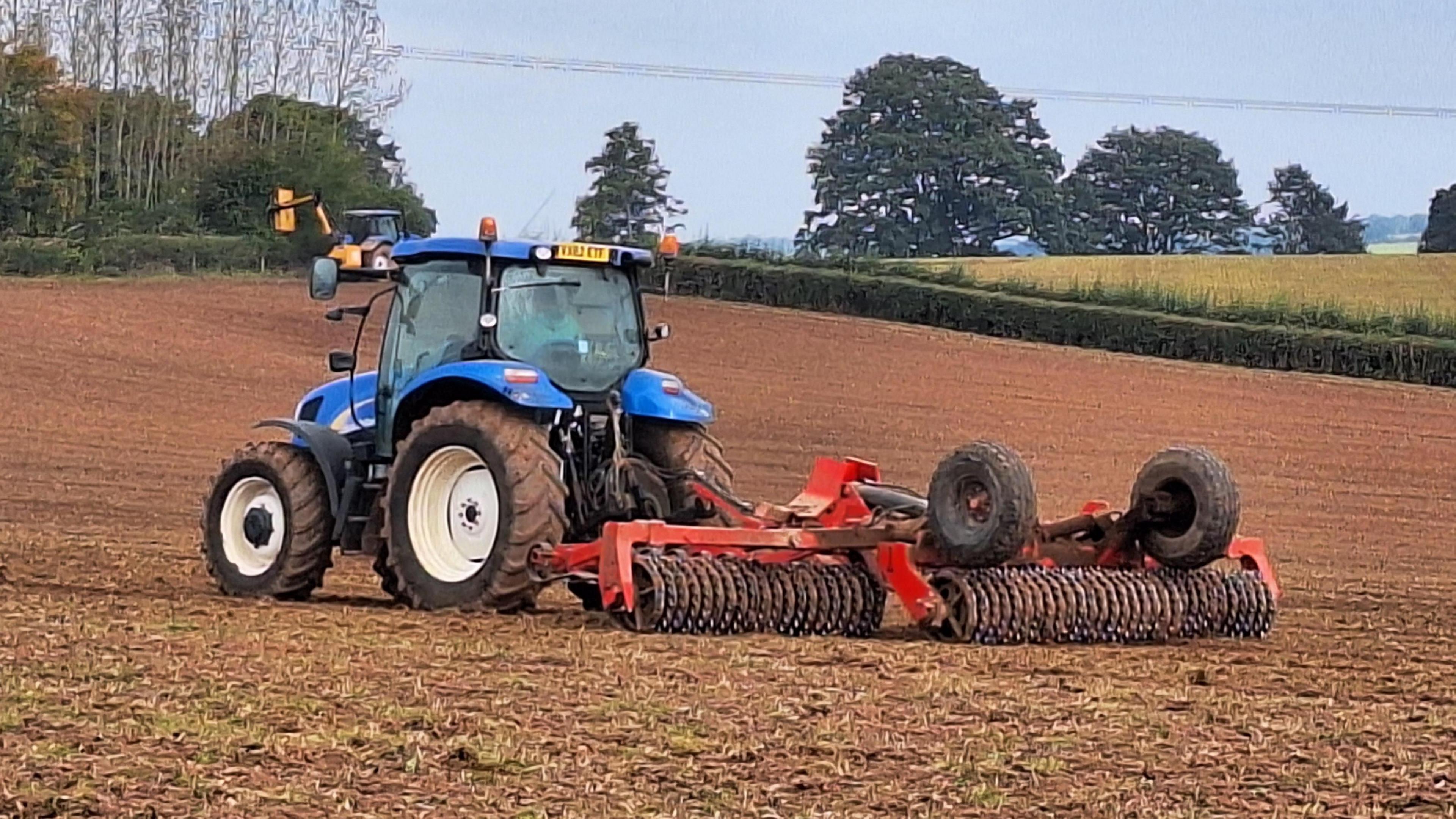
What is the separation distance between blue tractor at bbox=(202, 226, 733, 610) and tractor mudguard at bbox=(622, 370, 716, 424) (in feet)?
0.04

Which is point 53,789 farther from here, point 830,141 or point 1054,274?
point 830,141

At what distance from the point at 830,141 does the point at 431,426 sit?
51.7 meters

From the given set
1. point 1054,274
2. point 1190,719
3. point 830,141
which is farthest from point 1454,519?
point 830,141

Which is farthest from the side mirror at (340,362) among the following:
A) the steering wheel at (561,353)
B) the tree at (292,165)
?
the tree at (292,165)

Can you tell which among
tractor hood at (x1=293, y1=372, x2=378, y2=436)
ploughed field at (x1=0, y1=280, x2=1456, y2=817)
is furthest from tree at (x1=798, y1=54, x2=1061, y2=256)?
tractor hood at (x1=293, y1=372, x2=378, y2=436)

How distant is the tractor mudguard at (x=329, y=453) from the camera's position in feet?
37.2

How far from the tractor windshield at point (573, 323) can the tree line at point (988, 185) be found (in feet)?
144

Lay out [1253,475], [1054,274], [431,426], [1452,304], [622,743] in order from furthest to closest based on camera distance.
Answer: [1054,274] → [1452,304] → [1253,475] → [431,426] → [622,743]

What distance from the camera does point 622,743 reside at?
6539 mm

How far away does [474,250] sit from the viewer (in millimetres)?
10828

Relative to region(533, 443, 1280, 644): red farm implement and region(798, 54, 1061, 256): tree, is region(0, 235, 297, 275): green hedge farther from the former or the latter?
region(533, 443, 1280, 644): red farm implement

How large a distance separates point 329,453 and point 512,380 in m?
1.49

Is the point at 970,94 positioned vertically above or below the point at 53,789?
above

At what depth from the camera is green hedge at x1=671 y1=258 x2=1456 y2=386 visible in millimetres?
32906
